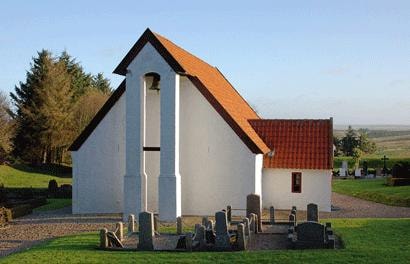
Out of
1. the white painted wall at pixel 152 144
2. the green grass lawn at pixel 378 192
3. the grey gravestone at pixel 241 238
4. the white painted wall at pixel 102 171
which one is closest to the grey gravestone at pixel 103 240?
the grey gravestone at pixel 241 238

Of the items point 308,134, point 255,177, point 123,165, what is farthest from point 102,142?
point 308,134

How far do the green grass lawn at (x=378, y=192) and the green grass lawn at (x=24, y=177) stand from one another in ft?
85.5

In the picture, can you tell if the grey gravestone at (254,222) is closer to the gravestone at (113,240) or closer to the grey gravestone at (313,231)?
the grey gravestone at (313,231)

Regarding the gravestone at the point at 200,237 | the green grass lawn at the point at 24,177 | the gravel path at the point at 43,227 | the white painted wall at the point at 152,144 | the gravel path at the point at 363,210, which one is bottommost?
the gravel path at the point at 43,227

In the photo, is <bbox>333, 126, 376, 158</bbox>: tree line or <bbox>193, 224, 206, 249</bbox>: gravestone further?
<bbox>333, 126, 376, 158</bbox>: tree line

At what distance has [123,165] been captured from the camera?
2823cm

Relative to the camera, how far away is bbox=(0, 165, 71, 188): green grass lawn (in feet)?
155

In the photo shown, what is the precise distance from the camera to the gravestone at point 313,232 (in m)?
17.0

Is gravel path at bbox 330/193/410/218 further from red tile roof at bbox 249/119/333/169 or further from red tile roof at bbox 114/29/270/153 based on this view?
red tile roof at bbox 114/29/270/153

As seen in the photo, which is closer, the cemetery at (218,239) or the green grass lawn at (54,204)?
the cemetery at (218,239)

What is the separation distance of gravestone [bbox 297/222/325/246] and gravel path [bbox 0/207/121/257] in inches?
374

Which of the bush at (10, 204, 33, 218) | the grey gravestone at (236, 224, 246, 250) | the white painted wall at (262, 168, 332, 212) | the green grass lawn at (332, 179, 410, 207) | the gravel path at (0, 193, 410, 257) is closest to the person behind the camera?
the grey gravestone at (236, 224, 246, 250)

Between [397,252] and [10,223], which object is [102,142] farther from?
[397,252]

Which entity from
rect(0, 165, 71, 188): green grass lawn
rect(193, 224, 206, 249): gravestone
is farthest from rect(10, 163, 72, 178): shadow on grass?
rect(193, 224, 206, 249): gravestone
